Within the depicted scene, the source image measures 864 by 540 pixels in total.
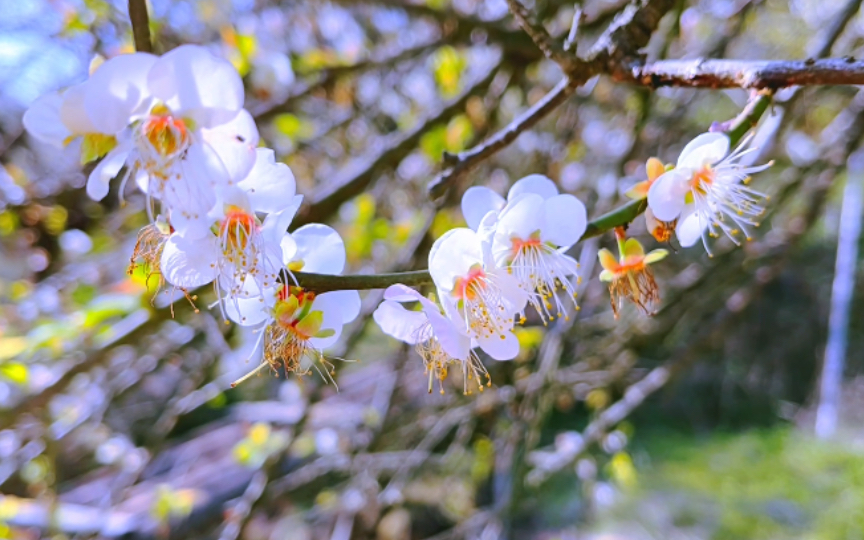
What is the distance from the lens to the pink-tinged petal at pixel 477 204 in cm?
54

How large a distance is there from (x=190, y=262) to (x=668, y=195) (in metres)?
0.40

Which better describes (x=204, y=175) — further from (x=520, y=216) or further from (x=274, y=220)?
(x=520, y=216)

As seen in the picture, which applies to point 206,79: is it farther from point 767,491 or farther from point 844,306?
point 844,306

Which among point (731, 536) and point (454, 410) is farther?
point (731, 536)

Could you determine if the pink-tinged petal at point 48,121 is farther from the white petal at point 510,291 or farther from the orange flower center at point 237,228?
the white petal at point 510,291

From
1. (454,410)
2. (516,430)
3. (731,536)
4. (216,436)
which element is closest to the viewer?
(516,430)

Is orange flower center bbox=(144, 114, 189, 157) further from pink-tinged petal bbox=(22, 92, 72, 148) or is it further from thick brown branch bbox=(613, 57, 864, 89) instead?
thick brown branch bbox=(613, 57, 864, 89)

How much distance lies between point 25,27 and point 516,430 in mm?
1739

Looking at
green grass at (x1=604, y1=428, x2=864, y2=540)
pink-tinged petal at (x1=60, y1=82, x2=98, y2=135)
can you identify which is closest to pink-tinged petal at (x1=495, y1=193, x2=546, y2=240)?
pink-tinged petal at (x1=60, y1=82, x2=98, y2=135)

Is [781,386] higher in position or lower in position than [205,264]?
lower

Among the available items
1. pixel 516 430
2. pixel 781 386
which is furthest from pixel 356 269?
pixel 781 386

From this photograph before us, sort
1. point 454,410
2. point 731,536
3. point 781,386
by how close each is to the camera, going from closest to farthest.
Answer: point 454,410 < point 731,536 < point 781,386

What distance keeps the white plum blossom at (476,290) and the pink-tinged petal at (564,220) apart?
53mm

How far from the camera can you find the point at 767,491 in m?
2.67
